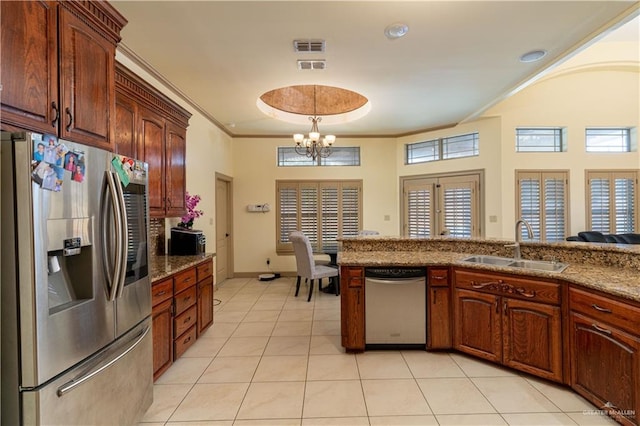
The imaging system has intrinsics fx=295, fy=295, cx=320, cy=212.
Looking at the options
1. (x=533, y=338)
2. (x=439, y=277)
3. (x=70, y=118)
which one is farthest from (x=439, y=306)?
(x=70, y=118)

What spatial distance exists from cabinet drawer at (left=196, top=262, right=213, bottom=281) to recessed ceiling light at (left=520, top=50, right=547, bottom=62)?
3851 mm

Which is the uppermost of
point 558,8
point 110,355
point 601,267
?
point 558,8

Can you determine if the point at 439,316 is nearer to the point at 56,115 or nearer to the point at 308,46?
the point at 308,46

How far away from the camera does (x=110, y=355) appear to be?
1.54 meters

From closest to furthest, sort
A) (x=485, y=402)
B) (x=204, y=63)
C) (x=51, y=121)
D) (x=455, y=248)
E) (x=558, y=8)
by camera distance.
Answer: (x=51, y=121) → (x=485, y=402) → (x=558, y=8) → (x=204, y=63) → (x=455, y=248)

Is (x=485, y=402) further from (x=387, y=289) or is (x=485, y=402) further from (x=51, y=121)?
(x=51, y=121)

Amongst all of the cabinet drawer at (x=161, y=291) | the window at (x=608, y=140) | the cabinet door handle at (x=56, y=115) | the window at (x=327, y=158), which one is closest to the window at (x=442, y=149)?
the window at (x=327, y=158)

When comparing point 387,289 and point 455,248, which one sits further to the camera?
point 455,248

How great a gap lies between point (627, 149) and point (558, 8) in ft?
15.9

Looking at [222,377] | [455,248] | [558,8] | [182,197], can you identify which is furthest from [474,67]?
[222,377]

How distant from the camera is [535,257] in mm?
2783

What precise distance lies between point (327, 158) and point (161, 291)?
4.42 metres

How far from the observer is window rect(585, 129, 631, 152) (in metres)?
5.27

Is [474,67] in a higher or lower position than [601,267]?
higher
